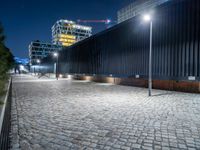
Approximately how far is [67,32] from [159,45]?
16239 centimetres

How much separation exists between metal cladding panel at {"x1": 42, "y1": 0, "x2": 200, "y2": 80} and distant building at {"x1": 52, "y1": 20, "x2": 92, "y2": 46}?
147 m

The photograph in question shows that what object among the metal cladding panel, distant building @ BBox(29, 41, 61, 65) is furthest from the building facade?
distant building @ BBox(29, 41, 61, 65)

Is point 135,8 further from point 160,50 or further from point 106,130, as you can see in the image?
point 106,130

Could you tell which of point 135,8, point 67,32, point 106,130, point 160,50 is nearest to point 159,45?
point 160,50

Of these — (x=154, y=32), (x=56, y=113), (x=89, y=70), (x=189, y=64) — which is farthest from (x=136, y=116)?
(x=89, y=70)

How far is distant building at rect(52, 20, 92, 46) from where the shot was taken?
165 m

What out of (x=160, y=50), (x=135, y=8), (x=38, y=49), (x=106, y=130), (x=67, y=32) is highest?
(x=135, y=8)

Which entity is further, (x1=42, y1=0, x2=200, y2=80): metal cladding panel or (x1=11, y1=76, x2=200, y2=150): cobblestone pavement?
(x1=42, y1=0, x2=200, y2=80): metal cladding panel

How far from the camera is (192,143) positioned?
393cm

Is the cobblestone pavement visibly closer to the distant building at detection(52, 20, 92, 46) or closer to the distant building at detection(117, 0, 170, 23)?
the distant building at detection(117, 0, 170, 23)

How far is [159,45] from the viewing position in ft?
48.0

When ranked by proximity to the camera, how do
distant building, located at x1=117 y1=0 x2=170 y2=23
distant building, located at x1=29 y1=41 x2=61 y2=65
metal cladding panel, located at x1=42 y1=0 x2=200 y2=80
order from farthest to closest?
1. distant building, located at x1=29 y1=41 x2=61 y2=65
2. distant building, located at x1=117 y1=0 x2=170 y2=23
3. metal cladding panel, located at x1=42 y1=0 x2=200 y2=80

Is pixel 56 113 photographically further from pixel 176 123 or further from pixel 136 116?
pixel 176 123

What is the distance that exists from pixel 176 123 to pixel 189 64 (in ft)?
27.8
